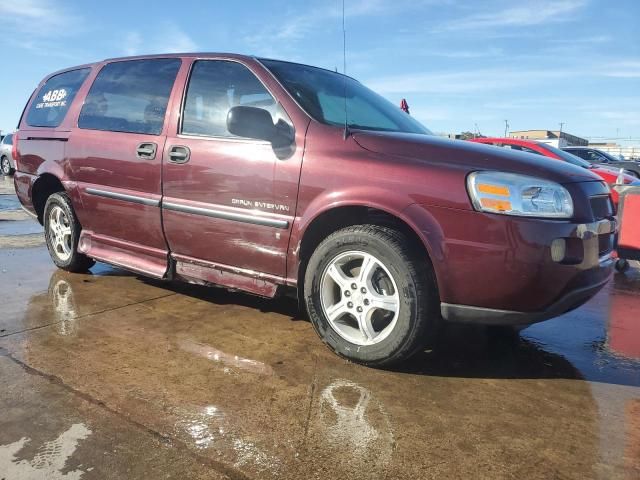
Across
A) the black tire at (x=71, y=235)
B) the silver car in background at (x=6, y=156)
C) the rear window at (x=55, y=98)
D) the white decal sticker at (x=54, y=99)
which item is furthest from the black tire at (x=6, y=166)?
the black tire at (x=71, y=235)

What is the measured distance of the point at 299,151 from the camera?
3082 mm

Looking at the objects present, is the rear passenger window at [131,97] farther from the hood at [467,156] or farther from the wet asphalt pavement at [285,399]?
the hood at [467,156]

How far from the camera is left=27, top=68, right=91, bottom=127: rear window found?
4688mm

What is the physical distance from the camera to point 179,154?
357 centimetres

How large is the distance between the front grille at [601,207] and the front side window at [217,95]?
1924 mm

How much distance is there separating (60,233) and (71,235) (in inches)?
10.9

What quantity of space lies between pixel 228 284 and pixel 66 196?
210cm

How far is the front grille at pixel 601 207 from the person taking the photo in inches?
111

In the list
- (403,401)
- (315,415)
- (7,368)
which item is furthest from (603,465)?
(7,368)

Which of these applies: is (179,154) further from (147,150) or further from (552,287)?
(552,287)

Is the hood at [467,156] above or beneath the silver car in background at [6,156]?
above

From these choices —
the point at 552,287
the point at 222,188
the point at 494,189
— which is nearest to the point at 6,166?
the point at 222,188

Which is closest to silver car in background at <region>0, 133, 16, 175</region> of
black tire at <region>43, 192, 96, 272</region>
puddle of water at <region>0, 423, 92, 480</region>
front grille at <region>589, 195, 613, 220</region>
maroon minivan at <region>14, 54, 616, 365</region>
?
black tire at <region>43, 192, 96, 272</region>

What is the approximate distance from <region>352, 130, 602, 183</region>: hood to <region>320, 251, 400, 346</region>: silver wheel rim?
1.96ft
